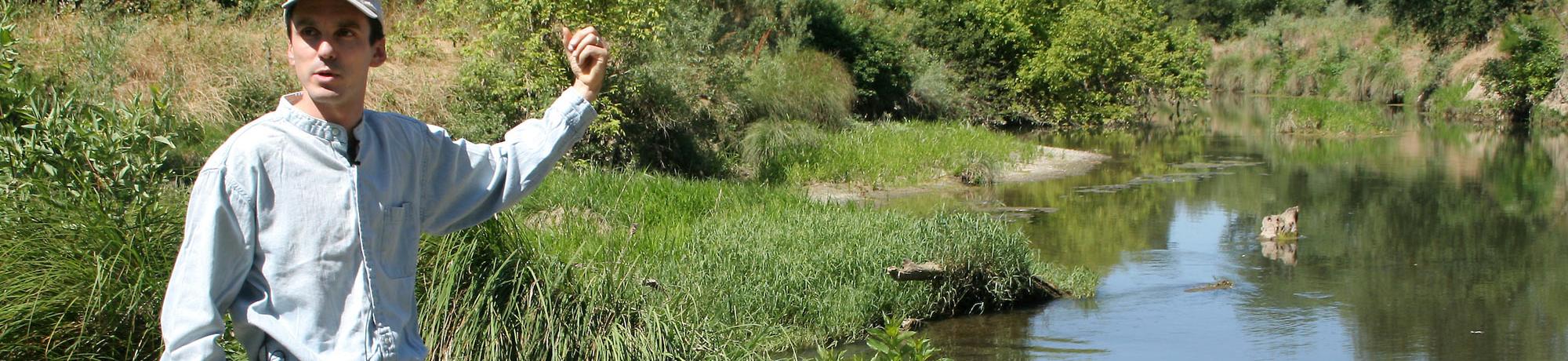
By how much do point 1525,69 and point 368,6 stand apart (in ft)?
106

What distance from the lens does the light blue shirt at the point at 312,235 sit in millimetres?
2146

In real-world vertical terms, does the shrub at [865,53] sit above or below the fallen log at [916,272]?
above

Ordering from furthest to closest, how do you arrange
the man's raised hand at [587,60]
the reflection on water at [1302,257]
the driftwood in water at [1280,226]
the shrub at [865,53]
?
the shrub at [865,53] → the driftwood in water at [1280,226] → the reflection on water at [1302,257] → the man's raised hand at [587,60]

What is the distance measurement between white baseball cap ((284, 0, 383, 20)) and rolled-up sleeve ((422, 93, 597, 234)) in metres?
0.30

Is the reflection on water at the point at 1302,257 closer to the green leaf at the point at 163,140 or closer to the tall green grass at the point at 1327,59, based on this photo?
the green leaf at the point at 163,140

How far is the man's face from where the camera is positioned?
227 centimetres

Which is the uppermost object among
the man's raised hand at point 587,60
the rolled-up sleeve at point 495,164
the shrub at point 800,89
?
the man's raised hand at point 587,60

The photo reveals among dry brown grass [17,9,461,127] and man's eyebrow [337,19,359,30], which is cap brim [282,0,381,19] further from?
dry brown grass [17,9,461,127]

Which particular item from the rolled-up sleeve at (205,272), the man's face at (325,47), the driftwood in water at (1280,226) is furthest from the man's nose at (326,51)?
the driftwood in water at (1280,226)

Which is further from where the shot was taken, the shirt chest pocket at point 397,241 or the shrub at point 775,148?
the shrub at point 775,148

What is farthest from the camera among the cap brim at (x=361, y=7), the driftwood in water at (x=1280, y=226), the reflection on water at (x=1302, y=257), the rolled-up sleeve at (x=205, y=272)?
the driftwood in water at (x=1280, y=226)

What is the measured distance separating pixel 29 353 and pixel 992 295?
6.47 m

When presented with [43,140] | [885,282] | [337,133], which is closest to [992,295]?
[885,282]

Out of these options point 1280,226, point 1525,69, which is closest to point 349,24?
point 1280,226
